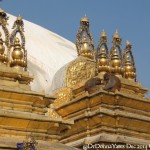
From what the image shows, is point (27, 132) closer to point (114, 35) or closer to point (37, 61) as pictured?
point (114, 35)

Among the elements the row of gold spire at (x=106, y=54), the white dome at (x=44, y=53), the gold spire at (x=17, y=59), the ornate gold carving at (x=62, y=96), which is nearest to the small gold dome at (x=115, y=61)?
the row of gold spire at (x=106, y=54)

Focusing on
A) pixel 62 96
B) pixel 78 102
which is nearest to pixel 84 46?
pixel 62 96

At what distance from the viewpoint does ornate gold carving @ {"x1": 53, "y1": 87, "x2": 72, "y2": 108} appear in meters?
18.4

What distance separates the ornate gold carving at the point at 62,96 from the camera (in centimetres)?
1842

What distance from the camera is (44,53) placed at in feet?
88.3

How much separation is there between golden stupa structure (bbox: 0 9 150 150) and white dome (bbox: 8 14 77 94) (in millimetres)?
4145

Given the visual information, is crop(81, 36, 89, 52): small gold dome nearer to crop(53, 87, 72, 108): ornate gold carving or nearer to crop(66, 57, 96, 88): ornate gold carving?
crop(66, 57, 96, 88): ornate gold carving

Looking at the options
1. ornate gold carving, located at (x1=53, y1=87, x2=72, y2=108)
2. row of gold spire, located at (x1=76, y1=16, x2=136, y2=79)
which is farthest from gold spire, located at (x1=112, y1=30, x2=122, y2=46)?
ornate gold carving, located at (x1=53, y1=87, x2=72, y2=108)

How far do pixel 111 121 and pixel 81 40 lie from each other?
4774 millimetres

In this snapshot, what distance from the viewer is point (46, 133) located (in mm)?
14680

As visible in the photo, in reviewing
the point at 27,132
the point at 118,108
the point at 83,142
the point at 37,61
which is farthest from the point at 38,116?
the point at 37,61

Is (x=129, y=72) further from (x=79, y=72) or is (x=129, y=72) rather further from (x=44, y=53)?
(x=44, y=53)

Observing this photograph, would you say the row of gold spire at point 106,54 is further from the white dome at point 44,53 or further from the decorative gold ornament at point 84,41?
the white dome at point 44,53

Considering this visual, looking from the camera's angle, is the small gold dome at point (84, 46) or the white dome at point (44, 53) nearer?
the small gold dome at point (84, 46)
